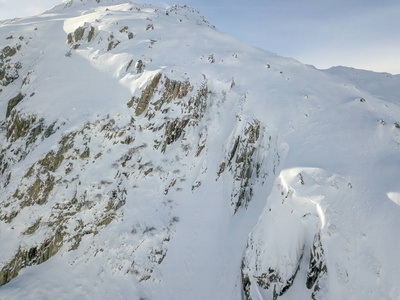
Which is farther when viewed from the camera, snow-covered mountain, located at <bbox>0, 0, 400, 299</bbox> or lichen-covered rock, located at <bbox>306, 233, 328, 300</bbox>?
snow-covered mountain, located at <bbox>0, 0, 400, 299</bbox>

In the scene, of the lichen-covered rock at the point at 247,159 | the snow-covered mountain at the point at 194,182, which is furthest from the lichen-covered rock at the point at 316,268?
the lichen-covered rock at the point at 247,159

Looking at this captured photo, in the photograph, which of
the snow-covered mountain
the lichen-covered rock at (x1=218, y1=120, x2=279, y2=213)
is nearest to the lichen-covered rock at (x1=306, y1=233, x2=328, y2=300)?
the snow-covered mountain

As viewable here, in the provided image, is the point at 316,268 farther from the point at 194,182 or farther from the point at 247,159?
the point at 194,182

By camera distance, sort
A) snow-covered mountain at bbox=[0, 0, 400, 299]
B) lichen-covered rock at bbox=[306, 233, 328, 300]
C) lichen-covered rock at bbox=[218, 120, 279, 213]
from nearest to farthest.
A: lichen-covered rock at bbox=[306, 233, 328, 300] < snow-covered mountain at bbox=[0, 0, 400, 299] < lichen-covered rock at bbox=[218, 120, 279, 213]

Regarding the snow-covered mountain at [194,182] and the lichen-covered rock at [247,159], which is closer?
the snow-covered mountain at [194,182]

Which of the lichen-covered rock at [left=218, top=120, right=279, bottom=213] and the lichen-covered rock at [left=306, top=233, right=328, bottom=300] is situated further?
the lichen-covered rock at [left=218, top=120, right=279, bottom=213]

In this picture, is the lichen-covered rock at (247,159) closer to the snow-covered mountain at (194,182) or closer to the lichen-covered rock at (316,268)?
the snow-covered mountain at (194,182)

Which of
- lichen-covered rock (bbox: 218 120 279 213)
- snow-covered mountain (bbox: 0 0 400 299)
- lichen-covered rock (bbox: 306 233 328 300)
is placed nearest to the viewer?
lichen-covered rock (bbox: 306 233 328 300)

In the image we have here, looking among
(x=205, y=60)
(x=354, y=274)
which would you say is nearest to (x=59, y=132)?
(x=205, y=60)

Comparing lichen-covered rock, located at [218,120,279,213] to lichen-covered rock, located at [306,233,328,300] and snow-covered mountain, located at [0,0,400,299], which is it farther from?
lichen-covered rock, located at [306,233,328,300]

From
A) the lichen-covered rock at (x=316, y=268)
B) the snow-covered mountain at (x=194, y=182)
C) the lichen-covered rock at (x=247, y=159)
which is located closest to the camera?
the lichen-covered rock at (x=316, y=268)
